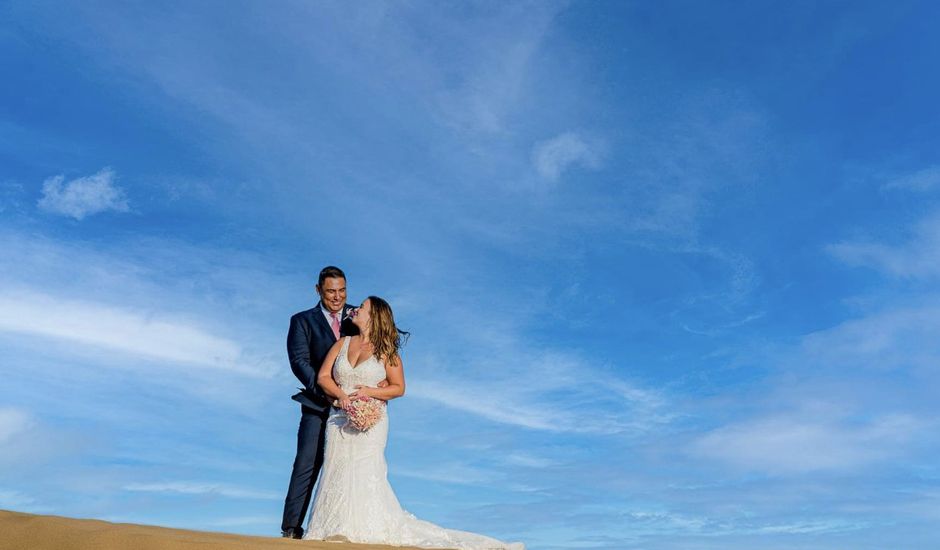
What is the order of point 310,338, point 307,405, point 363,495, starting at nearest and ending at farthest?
1. point 363,495
2. point 307,405
3. point 310,338

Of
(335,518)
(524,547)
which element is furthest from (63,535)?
(524,547)

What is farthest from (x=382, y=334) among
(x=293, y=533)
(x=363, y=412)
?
(x=293, y=533)

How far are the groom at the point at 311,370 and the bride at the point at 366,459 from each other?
44cm

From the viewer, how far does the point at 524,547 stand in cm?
952

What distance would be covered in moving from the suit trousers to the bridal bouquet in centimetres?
86

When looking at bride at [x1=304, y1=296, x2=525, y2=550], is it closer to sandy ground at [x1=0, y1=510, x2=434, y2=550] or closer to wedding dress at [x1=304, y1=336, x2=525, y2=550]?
wedding dress at [x1=304, y1=336, x2=525, y2=550]

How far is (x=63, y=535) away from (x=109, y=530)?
1.04 feet

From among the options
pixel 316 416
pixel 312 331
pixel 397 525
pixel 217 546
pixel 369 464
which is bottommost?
pixel 217 546

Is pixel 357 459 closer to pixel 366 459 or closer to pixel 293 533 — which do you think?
pixel 366 459

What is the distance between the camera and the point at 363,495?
9.38 m

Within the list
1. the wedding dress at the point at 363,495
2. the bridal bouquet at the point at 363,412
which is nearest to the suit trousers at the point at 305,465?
the wedding dress at the point at 363,495

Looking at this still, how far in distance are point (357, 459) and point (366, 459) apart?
0.33ft

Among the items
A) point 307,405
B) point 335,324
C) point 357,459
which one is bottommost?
point 357,459

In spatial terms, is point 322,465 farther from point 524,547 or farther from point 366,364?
point 524,547
